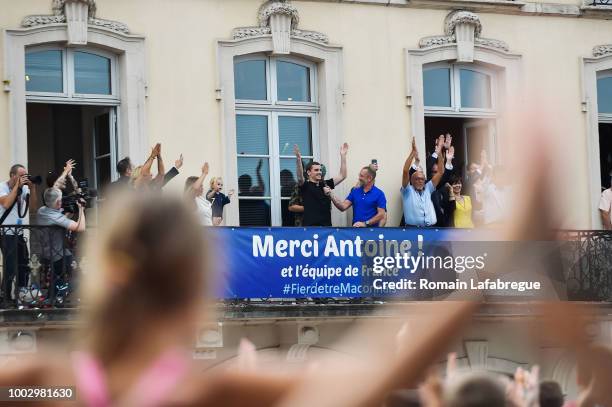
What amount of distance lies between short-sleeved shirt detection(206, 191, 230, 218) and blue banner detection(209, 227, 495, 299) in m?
0.46

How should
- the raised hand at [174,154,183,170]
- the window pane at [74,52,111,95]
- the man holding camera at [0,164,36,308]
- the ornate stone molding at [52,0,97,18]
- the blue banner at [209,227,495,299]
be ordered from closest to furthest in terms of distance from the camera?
1. the man holding camera at [0,164,36,308]
2. the raised hand at [174,154,183,170]
3. the ornate stone molding at [52,0,97,18]
4. the blue banner at [209,227,495,299]
5. the window pane at [74,52,111,95]

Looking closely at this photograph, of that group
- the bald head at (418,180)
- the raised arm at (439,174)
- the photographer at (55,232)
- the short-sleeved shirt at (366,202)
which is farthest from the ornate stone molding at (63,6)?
Result: the raised arm at (439,174)

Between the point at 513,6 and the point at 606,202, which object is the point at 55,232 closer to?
the point at 513,6

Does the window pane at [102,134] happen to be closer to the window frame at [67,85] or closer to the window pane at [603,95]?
the window frame at [67,85]

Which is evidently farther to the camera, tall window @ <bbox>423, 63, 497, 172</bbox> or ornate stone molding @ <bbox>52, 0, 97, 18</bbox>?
tall window @ <bbox>423, 63, 497, 172</bbox>

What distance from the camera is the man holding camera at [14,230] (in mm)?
16375

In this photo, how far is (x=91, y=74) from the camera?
713 inches

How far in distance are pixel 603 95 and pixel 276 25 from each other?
5124 mm

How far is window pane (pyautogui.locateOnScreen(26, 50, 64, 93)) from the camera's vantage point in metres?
17.7

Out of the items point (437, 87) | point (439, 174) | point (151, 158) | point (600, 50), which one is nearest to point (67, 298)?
point (151, 158)

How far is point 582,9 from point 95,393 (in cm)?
1931

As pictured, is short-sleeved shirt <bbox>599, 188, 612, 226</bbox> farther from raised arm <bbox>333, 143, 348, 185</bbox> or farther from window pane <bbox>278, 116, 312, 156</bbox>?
window pane <bbox>278, 116, 312, 156</bbox>

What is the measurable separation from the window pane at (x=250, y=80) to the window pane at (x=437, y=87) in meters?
2.32

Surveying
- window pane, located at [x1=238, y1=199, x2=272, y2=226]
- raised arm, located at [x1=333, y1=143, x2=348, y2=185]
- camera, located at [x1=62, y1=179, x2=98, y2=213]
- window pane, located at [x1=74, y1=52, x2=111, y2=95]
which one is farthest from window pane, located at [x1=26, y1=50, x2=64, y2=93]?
raised arm, located at [x1=333, y1=143, x2=348, y2=185]
